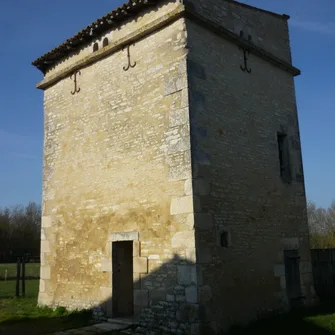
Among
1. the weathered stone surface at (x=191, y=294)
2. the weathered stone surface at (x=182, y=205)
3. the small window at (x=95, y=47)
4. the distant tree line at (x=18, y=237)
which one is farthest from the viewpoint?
the distant tree line at (x=18, y=237)

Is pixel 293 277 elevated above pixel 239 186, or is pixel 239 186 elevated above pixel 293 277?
pixel 239 186

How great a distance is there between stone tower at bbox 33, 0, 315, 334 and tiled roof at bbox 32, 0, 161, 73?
0.04m

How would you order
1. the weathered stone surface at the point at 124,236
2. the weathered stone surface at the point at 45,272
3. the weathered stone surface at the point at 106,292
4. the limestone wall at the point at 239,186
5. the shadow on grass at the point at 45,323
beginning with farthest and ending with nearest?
1. the weathered stone surface at the point at 45,272
2. the weathered stone surface at the point at 106,292
3. the weathered stone surface at the point at 124,236
4. the shadow on grass at the point at 45,323
5. the limestone wall at the point at 239,186

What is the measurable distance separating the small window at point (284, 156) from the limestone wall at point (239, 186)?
0.54 feet

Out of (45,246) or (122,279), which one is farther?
(45,246)

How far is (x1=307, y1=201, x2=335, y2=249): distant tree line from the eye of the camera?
22406 millimetres

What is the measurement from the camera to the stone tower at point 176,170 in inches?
302

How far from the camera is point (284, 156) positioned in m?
10.4

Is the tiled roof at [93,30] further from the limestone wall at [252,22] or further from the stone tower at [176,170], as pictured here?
the limestone wall at [252,22]

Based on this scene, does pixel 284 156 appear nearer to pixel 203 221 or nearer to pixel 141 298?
pixel 203 221

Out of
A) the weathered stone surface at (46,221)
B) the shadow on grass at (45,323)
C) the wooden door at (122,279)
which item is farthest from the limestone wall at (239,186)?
the weathered stone surface at (46,221)

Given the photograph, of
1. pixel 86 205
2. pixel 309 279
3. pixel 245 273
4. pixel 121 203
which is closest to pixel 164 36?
pixel 121 203

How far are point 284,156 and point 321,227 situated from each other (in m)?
20.9

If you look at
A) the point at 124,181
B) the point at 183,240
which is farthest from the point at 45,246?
the point at 183,240
